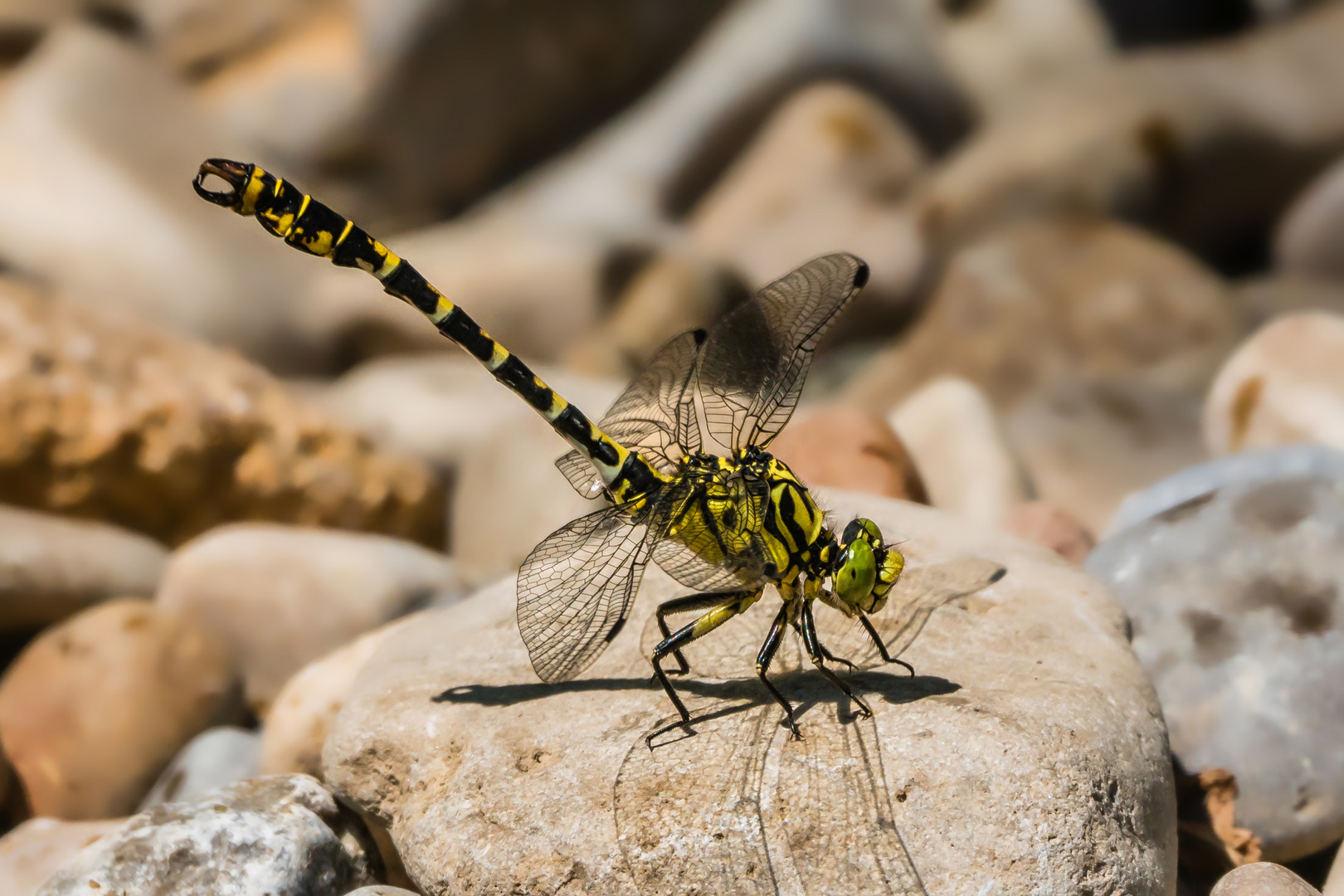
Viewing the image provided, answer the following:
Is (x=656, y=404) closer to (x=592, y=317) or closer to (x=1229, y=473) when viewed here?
(x=1229, y=473)

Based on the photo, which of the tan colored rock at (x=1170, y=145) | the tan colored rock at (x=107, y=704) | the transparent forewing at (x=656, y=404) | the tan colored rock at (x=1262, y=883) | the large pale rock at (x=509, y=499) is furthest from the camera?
the tan colored rock at (x=1170, y=145)

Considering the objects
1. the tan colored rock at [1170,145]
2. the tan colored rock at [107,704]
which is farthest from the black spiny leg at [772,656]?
the tan colored rock at [1170,145]

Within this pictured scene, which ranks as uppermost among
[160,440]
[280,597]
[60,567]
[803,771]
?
[160,440]

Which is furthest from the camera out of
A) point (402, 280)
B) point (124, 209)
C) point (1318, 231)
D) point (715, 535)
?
point (1318, 231)

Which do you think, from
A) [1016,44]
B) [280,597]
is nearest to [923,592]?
[280,597]

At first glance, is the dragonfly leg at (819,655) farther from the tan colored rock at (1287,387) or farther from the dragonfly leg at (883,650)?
the tan colored rock at (1287,387)

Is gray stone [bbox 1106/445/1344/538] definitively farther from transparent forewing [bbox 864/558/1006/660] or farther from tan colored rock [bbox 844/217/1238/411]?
tan colored rock [bbox 844/217/1238/411]

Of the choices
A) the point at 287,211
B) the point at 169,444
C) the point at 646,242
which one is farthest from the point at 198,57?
the point at 287,211
